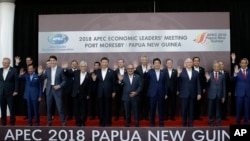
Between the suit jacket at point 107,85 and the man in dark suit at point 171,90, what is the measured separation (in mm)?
1162

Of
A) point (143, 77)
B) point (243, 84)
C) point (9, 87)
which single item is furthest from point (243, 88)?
point (9, 87)

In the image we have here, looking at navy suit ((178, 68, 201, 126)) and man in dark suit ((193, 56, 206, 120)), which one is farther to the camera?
man in dark suit ((193, 56, 206, 120))

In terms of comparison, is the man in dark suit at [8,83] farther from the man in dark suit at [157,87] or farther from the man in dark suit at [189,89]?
the man in dark suit at [189,89]

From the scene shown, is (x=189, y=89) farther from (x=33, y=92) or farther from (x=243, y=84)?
(x=33, y=92)

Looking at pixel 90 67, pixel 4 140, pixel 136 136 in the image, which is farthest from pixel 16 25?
pixel 136 136

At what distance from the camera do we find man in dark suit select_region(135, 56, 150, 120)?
870cm

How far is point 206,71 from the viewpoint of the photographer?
32.1ft

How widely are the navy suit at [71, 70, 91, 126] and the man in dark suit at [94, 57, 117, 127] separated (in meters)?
0.24

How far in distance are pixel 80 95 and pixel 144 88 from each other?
1.42 metres

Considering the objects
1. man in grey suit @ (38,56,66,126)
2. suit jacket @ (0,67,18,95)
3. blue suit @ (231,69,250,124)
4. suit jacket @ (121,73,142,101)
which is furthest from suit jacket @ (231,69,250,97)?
suit jacket @ (0,67,18,95)

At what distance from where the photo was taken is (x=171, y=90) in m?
9.18

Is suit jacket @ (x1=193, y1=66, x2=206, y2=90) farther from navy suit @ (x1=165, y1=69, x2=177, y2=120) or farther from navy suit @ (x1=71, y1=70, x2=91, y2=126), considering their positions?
navy suit @ (x1=71, y1=70, x2=91, y2=126)

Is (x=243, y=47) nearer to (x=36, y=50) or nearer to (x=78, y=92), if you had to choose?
(x=78, y=92)

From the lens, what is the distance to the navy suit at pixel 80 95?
27.1 ft
